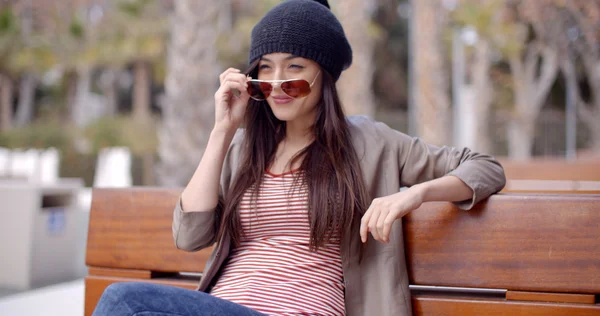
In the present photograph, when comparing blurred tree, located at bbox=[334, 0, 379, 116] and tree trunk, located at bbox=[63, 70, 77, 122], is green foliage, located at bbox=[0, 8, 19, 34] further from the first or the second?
blurred tree, located at bbox=[334, 0, 379, 116]

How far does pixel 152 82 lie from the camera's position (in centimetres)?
3331

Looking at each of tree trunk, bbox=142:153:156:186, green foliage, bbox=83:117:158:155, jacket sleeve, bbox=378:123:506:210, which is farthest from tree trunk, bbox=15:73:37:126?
jacket sleeve, bbox=378:123:506:210

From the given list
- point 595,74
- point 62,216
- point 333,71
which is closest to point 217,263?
point 333,71

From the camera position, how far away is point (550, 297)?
2111 millimetres

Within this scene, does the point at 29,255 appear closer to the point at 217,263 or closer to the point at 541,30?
the point at 217,263

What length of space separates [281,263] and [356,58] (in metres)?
9.11

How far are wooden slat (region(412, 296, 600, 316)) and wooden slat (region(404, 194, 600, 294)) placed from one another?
5 cm

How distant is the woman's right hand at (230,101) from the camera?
240cm

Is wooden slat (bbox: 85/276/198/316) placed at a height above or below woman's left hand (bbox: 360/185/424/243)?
below

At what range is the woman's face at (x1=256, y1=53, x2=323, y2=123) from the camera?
7.84 feet

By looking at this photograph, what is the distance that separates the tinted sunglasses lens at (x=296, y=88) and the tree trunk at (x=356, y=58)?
834 centimetres

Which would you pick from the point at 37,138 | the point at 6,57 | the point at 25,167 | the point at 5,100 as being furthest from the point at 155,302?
the point at 5,100

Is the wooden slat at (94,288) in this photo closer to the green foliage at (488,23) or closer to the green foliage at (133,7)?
the green foliage at (488,23)

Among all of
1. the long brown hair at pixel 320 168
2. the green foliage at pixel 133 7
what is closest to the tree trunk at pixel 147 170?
the green foliage at pixel 133 7
